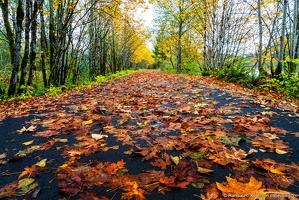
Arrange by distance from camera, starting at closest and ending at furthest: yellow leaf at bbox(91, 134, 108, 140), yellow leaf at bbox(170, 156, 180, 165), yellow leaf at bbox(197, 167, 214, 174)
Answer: yellow leaf at bbox(197, 167, 214, 174), yellow leaf at bbox(170, 156, 180, 165), yellow leaf at bbox(91, 134, 108, 140)

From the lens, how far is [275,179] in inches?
56.9

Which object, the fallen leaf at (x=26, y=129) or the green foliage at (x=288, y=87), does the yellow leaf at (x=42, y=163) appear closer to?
the fallen leaf at (x=26, y=129)

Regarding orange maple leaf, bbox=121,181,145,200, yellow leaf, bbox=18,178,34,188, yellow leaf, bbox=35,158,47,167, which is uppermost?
yellow leaf, bbox=35,158,47,167

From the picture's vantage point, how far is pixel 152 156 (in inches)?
72.3

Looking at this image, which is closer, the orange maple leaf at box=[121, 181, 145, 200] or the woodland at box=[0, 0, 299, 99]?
the orange maple leaf at box=[121, 181, 145, 200]

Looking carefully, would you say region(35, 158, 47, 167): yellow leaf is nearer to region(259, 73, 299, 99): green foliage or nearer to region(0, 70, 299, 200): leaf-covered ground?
region(0, 70, 299, 200): leaf-covered ground

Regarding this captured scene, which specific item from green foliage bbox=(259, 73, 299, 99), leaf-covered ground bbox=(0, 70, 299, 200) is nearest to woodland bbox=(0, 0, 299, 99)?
green foliage bbox=(259, 73, 299, 99)

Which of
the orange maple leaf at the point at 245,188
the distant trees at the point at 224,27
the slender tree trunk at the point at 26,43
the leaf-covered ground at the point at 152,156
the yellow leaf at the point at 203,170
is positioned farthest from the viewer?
the distant trees at the point at 224,27

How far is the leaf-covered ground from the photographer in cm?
137

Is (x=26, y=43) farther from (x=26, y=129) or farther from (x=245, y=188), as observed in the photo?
(x=245, y=188)

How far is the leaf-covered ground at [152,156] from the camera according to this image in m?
1.37

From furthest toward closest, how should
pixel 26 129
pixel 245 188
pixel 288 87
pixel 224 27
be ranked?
pixel 224 27 < pixel 288 87 < pixel 26 129 < pixel 245 188

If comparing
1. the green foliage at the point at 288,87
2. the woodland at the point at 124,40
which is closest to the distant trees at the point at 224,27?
the woodland at the point at 124,40

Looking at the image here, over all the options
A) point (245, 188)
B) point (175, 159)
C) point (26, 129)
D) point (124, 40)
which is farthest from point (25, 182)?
point (124, 40)
